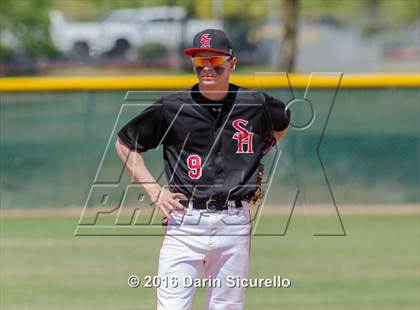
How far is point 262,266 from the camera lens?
10133 mm

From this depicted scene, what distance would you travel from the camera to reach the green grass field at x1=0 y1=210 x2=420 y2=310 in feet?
28.2

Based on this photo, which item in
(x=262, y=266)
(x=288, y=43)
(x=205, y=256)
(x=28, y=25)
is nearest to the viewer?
(x=205, y=256)

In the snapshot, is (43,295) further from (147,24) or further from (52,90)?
(147,24)

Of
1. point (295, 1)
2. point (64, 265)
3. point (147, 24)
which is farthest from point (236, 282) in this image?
point (147, 24)

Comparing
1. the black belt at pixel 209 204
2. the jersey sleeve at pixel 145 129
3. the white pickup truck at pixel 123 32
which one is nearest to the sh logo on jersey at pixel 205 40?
the jersey sleeve at pixel 145 129

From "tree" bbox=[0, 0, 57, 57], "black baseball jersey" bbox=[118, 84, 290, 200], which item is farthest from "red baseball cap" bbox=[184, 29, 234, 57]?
"tree" bbox=[0, 0, 57, 57]

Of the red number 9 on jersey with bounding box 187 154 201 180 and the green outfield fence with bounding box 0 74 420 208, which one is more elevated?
the green outfield fence with bounding box 0 74 420 208

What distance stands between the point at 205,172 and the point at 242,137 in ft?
0.96

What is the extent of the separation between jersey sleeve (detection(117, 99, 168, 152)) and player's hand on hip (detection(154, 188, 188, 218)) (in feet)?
1.15

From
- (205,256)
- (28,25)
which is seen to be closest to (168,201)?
(205,256)

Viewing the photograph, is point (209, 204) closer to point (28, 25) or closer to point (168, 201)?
point (168, 201)

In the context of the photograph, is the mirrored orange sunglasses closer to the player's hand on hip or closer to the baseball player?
the baseball player

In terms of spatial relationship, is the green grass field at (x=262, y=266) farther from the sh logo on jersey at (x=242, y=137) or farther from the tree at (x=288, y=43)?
the tree at (x=288, y=43)

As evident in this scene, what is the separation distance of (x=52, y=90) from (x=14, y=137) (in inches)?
35.7
